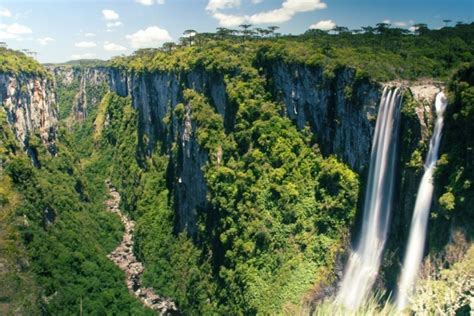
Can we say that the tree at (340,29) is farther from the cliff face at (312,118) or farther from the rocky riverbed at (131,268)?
the rocky riverbed at (131,268)

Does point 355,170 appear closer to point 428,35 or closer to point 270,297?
point 270,297

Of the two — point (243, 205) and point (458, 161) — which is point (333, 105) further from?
point (458, 161)

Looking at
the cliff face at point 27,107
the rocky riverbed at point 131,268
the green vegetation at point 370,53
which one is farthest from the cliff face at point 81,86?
the green vegetation at point 370,53

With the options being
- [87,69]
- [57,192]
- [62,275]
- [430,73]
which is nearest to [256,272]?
[62,275]

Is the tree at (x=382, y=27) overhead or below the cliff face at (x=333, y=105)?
overhead

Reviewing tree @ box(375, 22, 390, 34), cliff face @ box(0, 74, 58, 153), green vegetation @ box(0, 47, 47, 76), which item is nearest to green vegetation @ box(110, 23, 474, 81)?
tree @ box(375, 22, 390, 34)
